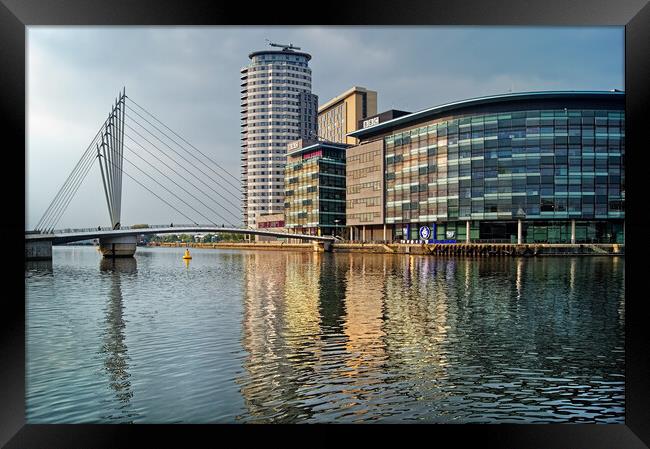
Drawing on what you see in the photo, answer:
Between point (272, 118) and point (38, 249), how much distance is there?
391 ft

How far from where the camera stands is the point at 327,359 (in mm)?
11445

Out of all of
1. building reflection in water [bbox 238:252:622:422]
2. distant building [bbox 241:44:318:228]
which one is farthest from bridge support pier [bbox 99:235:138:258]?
distant building [bbox 241:44:318:228]

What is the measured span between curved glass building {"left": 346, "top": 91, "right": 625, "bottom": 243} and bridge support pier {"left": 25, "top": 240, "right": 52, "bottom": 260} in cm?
5556

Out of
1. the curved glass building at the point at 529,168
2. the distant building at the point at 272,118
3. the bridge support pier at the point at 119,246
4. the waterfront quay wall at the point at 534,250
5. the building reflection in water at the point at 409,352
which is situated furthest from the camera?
the distant building at the point at 272,118

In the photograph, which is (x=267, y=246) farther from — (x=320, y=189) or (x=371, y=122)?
(x=371, y=122)

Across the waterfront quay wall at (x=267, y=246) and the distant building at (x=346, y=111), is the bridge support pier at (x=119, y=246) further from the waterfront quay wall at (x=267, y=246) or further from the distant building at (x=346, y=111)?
the distant building at (x=346, y=111)

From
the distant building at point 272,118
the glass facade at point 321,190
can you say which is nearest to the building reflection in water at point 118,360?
the glass facade at point 321,190

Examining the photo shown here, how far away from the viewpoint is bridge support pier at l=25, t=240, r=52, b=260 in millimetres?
56156

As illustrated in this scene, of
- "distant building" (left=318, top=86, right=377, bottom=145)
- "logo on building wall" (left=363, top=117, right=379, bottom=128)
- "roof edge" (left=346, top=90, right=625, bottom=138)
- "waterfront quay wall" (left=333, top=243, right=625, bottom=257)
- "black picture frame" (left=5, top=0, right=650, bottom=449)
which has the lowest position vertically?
"waterfront quay wall" (left=333, top=243, right=625, bottom=257)

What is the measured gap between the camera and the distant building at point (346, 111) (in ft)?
537

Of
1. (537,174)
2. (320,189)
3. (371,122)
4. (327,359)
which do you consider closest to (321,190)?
(320,189)

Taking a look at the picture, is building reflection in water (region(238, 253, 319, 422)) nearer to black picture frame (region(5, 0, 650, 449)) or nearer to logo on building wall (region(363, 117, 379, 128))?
black picture frame (region(5, 0, 650, 449))

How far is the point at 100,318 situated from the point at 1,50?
1404cm

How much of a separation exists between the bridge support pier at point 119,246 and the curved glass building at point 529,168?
152ft
